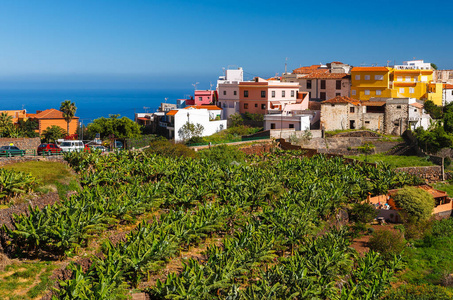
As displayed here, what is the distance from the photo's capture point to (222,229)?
22109mm

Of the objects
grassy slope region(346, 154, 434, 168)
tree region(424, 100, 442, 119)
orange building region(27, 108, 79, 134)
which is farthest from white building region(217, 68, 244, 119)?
tree region(424, 100, 442, 119)

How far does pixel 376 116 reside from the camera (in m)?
47.9

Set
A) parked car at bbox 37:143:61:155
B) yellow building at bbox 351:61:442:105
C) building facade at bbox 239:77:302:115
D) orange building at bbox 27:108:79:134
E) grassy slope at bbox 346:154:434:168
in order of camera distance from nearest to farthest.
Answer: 1. parked car at bbox 37:143:61:155
2. grassy slope at bbox 346:154:434:168
3. building facade at bbox 239:77:302:115
4. yellow building at bbox 351:61:442:105
5. orange building at bbox 27:108:79:134

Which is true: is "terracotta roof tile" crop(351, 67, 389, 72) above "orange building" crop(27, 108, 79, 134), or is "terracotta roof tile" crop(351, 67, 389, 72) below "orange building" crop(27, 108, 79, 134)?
above

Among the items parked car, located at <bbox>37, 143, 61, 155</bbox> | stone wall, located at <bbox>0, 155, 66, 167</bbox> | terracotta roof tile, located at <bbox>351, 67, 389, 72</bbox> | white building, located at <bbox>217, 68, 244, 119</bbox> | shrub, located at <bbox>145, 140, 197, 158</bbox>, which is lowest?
shrub, located at <bbox>145, 140, 197, 158</bbox>

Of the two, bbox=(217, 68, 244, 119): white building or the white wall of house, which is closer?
the white wall of house

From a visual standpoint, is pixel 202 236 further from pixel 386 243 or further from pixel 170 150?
pixel 170 150

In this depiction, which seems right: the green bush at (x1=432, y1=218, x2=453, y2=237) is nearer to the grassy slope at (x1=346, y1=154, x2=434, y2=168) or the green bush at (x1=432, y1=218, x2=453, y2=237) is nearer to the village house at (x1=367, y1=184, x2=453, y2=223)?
the village house at (x1=367, y1=184, x2=453, y2=223)

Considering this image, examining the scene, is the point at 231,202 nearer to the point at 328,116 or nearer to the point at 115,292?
the point at 115,292

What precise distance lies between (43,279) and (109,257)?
2.01 metres

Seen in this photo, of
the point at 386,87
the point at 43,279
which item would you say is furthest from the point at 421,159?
the point at 43,279

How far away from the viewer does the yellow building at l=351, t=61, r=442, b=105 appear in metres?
53.5

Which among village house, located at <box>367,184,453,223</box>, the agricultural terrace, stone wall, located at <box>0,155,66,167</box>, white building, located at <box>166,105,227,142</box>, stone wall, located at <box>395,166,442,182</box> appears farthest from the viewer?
white building, located at <box>166,105,227,142</box>

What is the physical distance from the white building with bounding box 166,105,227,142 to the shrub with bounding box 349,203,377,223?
76.2 ft
